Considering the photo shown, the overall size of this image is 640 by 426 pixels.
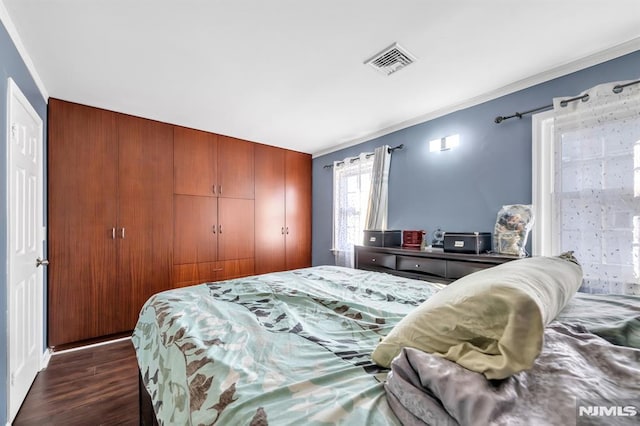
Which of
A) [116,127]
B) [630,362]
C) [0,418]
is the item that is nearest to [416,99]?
[630,362]

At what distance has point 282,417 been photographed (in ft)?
1.97

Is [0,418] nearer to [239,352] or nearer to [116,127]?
[239,352]

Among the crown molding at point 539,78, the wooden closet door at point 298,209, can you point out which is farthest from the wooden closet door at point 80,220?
the crown molding at point 539,78

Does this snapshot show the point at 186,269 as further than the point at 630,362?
Yes

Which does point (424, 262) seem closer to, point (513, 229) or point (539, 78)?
point (513, 229)

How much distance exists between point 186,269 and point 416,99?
3275 millimetres

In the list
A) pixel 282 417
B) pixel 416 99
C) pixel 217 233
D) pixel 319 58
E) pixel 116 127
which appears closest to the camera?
pixel 282 417

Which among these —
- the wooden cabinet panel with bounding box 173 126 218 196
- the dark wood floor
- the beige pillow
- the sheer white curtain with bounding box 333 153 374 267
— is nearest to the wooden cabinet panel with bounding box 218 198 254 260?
the wooden cabinet panel with bounding box 173 126 218 196

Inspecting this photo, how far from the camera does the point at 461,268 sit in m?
2.32

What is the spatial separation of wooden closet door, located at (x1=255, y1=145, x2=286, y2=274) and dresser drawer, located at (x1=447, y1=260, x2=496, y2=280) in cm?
263

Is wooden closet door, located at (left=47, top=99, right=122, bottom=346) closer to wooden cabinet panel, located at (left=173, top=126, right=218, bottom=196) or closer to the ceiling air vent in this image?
wooden cabinet panel, located at (left=173, top=126, right=218, bottom=196)

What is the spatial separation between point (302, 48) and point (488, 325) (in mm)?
1988

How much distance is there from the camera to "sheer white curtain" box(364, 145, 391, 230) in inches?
138

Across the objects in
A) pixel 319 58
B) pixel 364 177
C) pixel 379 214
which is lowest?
pixel 379 214
